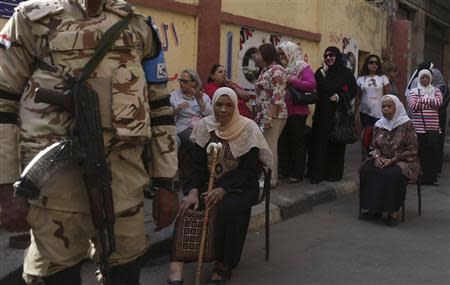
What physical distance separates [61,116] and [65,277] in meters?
0.63

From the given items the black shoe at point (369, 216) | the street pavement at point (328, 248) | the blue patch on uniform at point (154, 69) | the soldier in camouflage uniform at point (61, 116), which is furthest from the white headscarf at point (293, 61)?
the soldier in camouflage uniform at point (61, 116)

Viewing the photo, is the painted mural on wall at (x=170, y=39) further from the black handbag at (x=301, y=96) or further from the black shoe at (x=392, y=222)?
the black shoe at (x=392, y=222)

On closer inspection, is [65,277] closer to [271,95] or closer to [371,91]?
[271,95]

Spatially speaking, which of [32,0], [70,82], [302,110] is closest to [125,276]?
[70,82]

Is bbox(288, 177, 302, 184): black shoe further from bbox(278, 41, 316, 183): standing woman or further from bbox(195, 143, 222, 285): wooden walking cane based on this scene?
bbox(195, 143, 222, 285): wooden walking cane

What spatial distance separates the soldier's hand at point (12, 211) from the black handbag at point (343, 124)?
202 inches

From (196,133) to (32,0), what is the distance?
222 centimetres

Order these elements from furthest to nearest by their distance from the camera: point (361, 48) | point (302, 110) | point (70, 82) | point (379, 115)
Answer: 1. point (361, 48)
2. point (379, 115)
3. point (302, 110)
4. point (70, 82)

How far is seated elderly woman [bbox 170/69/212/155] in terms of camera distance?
234 inches

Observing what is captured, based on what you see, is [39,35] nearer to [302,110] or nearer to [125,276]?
[125,276]

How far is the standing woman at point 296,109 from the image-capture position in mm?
6562

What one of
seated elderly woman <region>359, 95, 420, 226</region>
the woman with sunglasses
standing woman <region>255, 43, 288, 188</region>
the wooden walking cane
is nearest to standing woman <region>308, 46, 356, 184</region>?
the woman with sunglasses

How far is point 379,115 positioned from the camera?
24.8 ft

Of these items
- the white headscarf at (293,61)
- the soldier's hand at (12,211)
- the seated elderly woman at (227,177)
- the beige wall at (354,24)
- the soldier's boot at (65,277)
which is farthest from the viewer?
the beige wall at (354,24)
